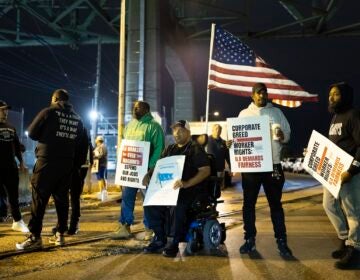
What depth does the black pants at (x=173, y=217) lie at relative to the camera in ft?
19.5

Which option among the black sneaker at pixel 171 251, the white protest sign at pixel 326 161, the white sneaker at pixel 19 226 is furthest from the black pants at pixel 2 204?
the white protest sign at pixel 326 161

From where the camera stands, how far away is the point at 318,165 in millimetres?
5820

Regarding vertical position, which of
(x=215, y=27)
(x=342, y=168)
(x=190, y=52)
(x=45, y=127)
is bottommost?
(x=342, y=168)

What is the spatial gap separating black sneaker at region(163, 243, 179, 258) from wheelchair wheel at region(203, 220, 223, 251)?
1.49 ft

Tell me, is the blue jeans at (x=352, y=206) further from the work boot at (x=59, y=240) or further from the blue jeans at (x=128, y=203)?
the work boot at (x=59, y=240)

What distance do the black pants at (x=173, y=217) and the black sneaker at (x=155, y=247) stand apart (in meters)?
0.05

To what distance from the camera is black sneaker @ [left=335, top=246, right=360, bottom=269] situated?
17.5 feet

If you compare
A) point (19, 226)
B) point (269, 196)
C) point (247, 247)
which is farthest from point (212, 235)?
point (19, 226)

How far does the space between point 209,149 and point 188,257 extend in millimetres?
5851

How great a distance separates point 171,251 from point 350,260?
6.63 feet

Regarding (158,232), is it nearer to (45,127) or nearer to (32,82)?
(45,127)

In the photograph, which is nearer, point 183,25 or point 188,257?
point 188,257

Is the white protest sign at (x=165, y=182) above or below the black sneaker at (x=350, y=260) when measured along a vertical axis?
above

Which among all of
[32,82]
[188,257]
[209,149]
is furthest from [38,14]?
[32,82]
